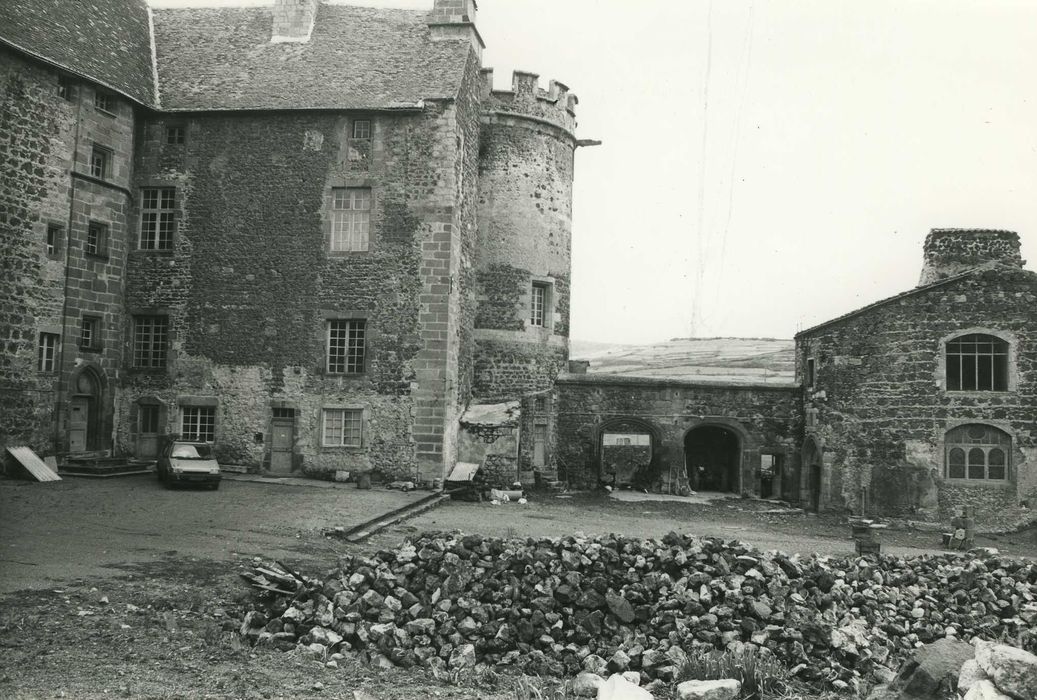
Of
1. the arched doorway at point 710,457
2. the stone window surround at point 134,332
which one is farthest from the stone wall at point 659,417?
the stone window surround at point 134,332

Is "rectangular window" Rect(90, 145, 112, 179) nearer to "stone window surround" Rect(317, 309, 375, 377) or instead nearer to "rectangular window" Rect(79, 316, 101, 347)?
"rectangular window" Rect(79, 316, 101, 347)

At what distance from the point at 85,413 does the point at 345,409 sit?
23.7 ft

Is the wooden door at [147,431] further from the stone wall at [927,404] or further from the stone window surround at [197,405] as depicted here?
the stone wall at [927,404]

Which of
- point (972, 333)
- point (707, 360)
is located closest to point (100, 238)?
point (707, 360)

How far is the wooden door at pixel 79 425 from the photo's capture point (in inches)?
917

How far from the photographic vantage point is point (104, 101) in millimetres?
23922

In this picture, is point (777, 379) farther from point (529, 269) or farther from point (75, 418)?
point (75, 418)

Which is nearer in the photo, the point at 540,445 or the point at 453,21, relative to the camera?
the point at 453,21

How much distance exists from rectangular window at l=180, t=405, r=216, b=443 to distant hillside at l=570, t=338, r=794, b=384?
1676 centimetres

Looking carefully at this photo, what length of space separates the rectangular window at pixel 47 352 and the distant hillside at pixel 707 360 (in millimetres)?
20745

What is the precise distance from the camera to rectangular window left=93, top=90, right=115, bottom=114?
77.4 ft

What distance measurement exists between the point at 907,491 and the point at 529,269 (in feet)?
44.0

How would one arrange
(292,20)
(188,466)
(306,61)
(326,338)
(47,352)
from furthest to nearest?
(292,20)
(306,61)
(326,338)
(47,352)
(188,466)

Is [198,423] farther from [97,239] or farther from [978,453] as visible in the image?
[978,453]
